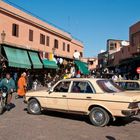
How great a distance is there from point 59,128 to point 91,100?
5.43 feet

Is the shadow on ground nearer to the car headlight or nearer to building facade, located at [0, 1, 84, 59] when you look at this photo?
the car headlight

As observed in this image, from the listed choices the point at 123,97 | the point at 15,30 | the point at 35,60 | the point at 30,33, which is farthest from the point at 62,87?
the point at 30,33

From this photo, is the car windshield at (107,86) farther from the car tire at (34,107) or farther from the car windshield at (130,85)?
the car windshield at (130,85)

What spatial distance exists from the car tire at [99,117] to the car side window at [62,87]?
5.06 ft

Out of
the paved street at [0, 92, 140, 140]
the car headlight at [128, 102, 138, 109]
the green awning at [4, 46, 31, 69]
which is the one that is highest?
the green awning at [4, 46, 31, 69]

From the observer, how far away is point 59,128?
35.1ft

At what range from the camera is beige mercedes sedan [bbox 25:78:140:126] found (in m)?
11.1

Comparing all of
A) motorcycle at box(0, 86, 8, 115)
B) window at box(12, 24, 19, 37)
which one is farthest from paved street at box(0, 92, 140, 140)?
window at box(12, 24, 19, 37)

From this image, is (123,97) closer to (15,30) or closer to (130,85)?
(130,85)

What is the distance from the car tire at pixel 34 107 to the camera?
13.8 m

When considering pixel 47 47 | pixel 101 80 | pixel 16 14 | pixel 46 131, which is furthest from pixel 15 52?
pixel 46 131

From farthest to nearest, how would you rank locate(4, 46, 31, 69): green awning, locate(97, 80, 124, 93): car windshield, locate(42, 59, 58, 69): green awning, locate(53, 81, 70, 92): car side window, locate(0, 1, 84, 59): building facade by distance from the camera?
locate(42, 59, 58, 69): green awning, locate(0, 1, 84, 59): building facade, locate(4, 46, 31, 69): green awning, locate(53, 81, 70, 92): car side window, locate(97, 80, 124, 93): car windshield

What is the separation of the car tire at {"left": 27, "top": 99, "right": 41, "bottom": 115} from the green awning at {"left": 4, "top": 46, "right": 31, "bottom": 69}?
1454 centimetres

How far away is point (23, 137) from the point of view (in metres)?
9.17
